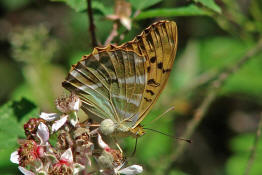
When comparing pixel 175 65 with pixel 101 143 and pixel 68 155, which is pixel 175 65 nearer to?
pixel 101 143

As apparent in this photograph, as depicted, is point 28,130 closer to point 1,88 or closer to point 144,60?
point 144,60

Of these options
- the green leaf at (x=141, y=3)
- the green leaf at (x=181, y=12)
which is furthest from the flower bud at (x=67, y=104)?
the green leaf at (x=141, y=3)

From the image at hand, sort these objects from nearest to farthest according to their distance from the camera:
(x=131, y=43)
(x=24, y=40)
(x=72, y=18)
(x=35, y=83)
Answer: (x=131, y=43), (x=24, y=40), (x=35, y=83), (x=72, y=18)

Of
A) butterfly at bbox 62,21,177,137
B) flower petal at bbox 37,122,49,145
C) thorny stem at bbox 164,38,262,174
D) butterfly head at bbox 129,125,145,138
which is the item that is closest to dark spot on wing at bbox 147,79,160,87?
butterfly at bbox 62,21,177,137

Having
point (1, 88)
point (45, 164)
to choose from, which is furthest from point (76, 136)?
point (1, 88)

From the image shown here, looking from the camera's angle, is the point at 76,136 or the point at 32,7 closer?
the point at 76,136

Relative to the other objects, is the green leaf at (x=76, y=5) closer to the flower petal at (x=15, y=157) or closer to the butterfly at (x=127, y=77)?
the butterfly at (x=127, y=77)

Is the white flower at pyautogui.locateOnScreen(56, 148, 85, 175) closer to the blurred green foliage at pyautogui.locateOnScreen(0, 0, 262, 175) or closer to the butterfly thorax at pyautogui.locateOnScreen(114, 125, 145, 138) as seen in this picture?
the butterfly thorax at pyautogui.locateOnScreen(114, 125, 145, 138)

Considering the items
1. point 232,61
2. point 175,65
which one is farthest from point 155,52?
point 175,65
